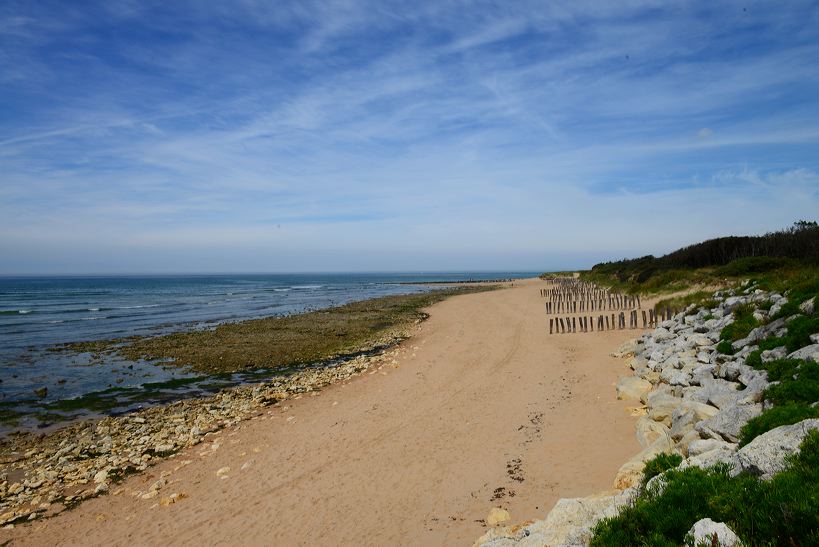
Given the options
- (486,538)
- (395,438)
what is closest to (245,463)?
(395,438)

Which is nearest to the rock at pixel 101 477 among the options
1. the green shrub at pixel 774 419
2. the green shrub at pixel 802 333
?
the green shrub at pixel 774 419

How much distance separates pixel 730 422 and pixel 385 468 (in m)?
6.64

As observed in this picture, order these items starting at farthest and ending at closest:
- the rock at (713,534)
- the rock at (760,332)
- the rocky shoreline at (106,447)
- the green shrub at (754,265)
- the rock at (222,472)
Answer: the green shrub at (754,265) → the rock at (760,332) → the rock at (222,472) → the rocky shoreline at (106,447) → the rock at (713,534)

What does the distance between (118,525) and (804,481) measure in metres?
10.6

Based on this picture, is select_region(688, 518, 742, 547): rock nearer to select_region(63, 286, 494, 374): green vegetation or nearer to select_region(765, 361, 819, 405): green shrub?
select_region(765, 361, 819, 405): green shrub

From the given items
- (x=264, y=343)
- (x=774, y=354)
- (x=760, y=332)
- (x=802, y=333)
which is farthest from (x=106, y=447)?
(x=760, y=332)

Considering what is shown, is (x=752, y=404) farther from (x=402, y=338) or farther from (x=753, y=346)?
(x=402, y=338)

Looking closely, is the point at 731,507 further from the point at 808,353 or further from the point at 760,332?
the point at 760,332

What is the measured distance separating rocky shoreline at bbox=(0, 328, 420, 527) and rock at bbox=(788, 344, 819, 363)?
1265cm

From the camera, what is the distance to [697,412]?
7793mm

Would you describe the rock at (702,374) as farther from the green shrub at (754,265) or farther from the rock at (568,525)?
the green shrub at (754,265)

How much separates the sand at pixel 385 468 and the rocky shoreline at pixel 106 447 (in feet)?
1.80

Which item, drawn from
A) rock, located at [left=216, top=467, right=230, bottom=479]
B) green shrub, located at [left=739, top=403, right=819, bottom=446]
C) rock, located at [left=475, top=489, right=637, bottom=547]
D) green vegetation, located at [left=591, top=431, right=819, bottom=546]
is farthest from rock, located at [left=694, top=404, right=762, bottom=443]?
rock, located at [left=216, top=467, right=230, bottom=479]

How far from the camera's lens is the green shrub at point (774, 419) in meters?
5.71
